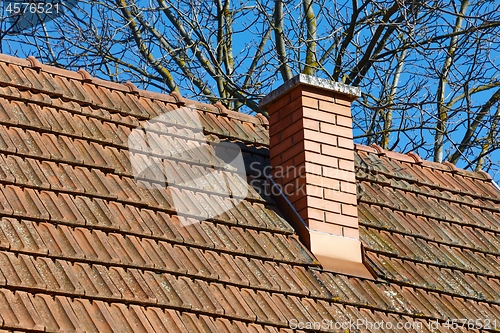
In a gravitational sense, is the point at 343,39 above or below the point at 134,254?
above

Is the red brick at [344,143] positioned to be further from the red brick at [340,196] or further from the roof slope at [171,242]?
the roof slope at [171,242]

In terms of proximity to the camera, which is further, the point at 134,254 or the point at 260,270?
the point at 260,270

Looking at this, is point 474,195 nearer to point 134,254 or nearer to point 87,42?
point 134,254

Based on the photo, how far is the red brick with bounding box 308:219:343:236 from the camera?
6.31 meters

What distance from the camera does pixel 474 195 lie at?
26.3 ft

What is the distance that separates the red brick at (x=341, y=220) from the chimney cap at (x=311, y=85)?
1021 millimetres

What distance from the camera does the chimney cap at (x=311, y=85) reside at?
21.9 ft

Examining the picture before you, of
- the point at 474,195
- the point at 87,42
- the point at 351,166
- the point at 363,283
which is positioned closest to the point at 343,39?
the point at 87,42

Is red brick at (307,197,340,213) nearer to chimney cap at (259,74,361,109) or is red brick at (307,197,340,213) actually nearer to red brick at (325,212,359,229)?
red brick at (325,212,359,229)

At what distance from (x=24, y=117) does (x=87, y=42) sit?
287 inches

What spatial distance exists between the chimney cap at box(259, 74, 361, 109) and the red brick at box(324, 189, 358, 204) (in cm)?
84

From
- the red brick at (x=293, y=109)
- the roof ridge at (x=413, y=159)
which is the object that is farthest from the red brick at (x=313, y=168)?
the roof ridge at (x=413, y=159)

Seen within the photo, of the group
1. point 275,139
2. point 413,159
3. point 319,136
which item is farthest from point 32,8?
point 319,136

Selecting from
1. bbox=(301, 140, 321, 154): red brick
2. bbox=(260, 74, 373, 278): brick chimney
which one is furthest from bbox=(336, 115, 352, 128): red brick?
bbox=(301, 140, 321, 154): red brick
